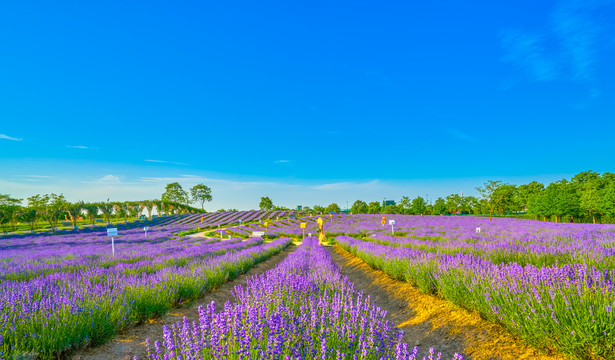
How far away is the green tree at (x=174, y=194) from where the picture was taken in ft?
267

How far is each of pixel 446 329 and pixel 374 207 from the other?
2917 inches

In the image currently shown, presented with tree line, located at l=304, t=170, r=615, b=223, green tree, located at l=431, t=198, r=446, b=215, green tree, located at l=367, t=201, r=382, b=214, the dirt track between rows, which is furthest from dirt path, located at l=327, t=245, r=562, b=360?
green tree, located at l=367, t=201, r=382, b=214

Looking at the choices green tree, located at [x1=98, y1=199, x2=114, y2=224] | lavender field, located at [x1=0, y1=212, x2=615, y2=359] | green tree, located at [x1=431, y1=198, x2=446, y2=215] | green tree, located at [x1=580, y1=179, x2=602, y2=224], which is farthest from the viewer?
green tree, located at [x1=431, y1=198, x2=446, y2=215]

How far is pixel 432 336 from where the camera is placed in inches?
146

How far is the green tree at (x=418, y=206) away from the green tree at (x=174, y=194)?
211 feet

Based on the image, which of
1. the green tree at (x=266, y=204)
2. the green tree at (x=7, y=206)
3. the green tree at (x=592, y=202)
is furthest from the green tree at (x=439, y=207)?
the green tree at (x=7, y=206)

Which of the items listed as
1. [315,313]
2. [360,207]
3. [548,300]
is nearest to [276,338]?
[315,313]

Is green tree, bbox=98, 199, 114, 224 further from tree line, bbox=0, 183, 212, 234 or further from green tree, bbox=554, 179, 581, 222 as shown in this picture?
green tree, bbox=554, 179, 581, 222

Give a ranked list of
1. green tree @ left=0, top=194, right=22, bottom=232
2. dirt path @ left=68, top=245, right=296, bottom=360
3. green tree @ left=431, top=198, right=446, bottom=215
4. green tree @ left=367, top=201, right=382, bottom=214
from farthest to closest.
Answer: green tree @ left=367, top=201, right=382, bottom=214
green tree @ left=431, top=198, right=446, bottom=215
green tree @ left=0, top=194, right=22, bottom=232
dirt path @ left=68, top=245, right=296, bottom=360

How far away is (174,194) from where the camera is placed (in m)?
81.8

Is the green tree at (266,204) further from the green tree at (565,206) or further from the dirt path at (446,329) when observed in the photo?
the dirt path at (446,329)

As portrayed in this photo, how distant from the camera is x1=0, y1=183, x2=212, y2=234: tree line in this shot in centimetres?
3388

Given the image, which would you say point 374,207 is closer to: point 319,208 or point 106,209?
point 319,208

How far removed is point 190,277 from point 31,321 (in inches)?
116
